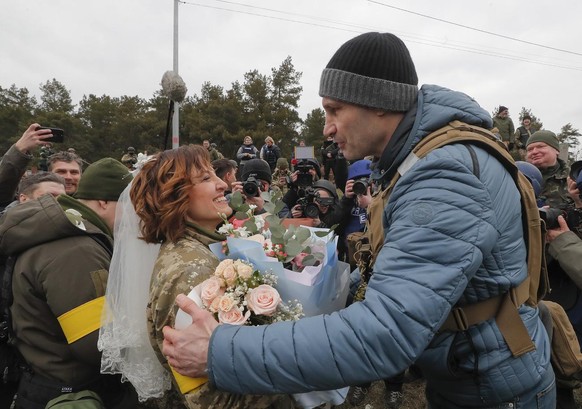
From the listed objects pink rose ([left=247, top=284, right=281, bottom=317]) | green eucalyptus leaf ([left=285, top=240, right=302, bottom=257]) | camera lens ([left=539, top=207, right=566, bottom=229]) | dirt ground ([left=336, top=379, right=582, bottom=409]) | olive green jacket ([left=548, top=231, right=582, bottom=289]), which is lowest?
dirt ground ([left=336, top=379, right=582, bottom=409])

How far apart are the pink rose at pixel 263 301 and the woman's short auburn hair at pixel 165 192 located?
73 centimetres

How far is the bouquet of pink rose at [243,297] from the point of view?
1391mm

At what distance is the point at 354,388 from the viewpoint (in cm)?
407

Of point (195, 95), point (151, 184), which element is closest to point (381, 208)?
point (151, 184)

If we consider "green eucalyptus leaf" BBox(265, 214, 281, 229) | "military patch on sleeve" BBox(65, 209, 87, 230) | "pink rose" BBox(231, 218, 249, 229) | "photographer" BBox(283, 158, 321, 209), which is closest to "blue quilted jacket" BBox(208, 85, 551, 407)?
"green eucalyptus leaf" BBox(265, 214, 281, 229)

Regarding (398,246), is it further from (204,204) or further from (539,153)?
(539,153)

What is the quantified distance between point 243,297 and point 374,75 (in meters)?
0.98

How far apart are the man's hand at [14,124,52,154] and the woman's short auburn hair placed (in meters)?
2.90

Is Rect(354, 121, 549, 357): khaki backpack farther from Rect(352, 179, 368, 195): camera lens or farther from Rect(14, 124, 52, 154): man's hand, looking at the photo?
Rect(14, 124, 52, 154): man's hand

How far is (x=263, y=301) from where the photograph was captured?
143 centimetres

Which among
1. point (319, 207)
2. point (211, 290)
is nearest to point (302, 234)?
point (211, 290)

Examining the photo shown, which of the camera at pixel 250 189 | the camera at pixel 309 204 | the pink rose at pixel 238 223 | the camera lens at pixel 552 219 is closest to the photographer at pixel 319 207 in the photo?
the camera at pixel 309 204

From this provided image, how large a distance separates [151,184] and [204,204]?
30 cm

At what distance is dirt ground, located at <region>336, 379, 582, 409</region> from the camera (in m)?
3.97
